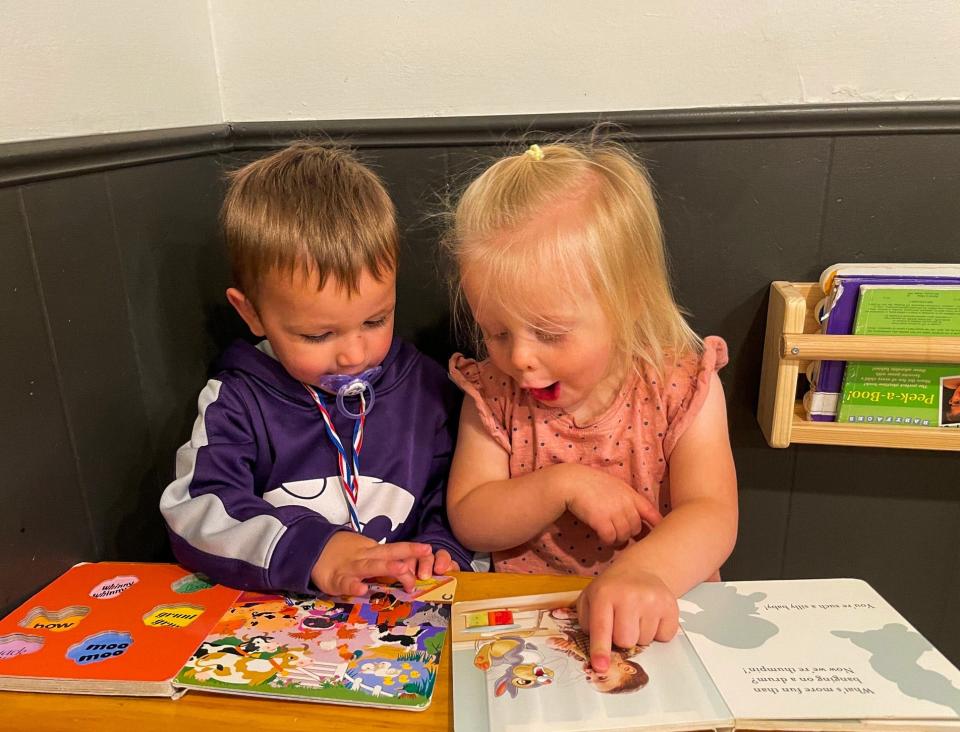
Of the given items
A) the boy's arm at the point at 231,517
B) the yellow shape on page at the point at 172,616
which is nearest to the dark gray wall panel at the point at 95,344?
the boy's arm at the point at 231,517

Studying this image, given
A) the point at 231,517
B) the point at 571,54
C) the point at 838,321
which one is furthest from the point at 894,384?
the point at 231,517

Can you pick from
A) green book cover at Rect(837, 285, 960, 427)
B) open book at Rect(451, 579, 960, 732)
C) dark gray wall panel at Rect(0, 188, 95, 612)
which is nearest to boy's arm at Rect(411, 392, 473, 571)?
open book at Rect(451, 579, 960, 732)

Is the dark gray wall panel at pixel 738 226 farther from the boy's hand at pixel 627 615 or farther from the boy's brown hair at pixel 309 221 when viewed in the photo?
the boy's hand at pixel 627 615

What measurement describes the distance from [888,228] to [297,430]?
0.89m

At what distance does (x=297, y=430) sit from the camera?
3.22 ft

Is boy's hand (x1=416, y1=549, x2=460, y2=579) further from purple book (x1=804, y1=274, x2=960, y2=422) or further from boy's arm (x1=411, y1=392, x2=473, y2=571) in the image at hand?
purple book (x1=804, y1=274, x2=960, y2=422)

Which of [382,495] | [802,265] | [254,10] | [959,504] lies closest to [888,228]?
[802,265]

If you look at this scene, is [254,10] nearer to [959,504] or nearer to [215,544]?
[215,544]

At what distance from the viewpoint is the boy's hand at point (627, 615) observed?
63 cm

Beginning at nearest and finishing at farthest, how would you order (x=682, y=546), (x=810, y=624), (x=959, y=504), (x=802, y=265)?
(x=810, y=624)
(x=682, y=546)
(x=802, y=265)
(x=959, y=504)

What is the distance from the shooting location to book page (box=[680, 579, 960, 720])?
0.56 meters

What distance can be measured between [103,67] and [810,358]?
101 cm

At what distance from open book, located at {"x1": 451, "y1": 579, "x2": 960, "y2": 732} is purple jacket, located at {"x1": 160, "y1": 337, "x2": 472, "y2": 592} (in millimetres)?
266

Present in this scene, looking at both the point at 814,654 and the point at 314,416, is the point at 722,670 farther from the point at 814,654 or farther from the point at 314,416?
the point at 314,416
